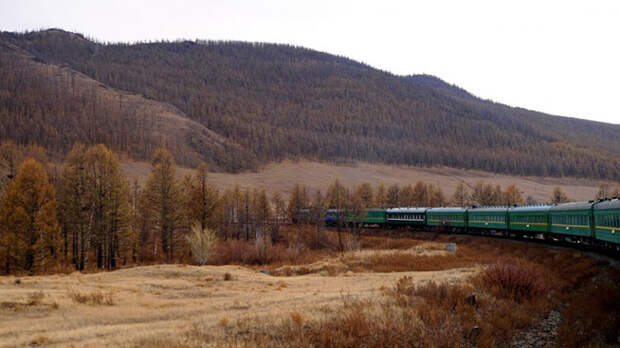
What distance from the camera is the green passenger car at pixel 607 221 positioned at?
27.2 m

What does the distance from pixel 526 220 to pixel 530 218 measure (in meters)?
1.11

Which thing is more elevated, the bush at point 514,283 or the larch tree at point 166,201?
the larch tree at point 166,201

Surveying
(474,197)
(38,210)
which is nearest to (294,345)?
(38,210)

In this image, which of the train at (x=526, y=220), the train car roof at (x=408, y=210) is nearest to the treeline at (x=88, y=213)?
→ the train car roof at (x=408, y=210)

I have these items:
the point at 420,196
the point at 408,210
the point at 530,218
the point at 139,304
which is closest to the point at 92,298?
the point at 139,304

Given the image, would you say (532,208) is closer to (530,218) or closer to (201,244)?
(530,218)

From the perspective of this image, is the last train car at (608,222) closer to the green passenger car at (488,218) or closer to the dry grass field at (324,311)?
the dry grass field at (324,311)

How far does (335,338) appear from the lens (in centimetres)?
1702

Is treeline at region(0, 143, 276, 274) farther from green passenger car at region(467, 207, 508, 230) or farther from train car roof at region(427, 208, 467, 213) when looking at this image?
green passenger car at region(467, 207, 508, 230)

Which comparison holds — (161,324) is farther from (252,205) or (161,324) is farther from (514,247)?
(252,205)

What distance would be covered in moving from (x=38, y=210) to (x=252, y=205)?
3069 inches

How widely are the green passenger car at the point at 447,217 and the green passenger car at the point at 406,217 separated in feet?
5.93

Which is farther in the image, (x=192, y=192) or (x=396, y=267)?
(x=192, y=192)

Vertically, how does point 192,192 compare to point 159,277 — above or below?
above
